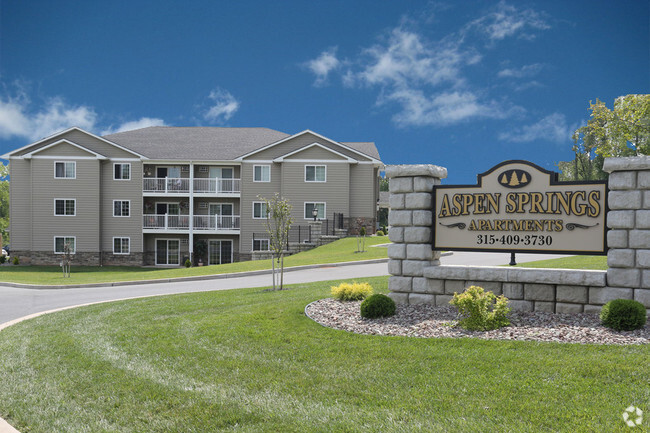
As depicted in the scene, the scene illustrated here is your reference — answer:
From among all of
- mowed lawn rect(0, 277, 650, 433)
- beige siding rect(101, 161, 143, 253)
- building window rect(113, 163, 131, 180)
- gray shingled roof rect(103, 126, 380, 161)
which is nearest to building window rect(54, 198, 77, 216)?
beige siding rect(101, 161, 143, 253)

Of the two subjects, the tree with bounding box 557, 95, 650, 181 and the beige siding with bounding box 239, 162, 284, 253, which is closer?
the tree with bounding box 557, 95, 650, 181

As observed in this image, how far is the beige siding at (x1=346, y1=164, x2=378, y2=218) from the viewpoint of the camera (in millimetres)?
36625

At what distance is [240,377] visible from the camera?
6.16 meters

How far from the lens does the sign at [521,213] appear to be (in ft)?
28.3

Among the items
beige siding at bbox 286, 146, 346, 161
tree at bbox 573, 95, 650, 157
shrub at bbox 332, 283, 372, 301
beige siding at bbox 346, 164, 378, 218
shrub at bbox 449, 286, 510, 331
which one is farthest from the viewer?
beige siding at bbox 346, 164, 378, 218

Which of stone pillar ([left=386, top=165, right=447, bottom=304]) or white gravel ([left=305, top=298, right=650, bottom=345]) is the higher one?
stone pillar ([left=386, top=165, right=447, bottom=304])

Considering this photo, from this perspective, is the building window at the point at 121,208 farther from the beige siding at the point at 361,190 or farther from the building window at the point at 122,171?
the beige siding at the point at 361,190

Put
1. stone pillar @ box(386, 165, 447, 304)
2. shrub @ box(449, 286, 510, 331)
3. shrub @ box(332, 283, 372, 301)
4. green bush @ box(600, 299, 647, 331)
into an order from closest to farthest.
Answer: green bush @ box(600, 299, 647, 331) → shrub @ box(449, 286, 510, 331) → stone pillar @ box(386, 165, 447, 304) → shrub @ box(332, 283, 372, 301)

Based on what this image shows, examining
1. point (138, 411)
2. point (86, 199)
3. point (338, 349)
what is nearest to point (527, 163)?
point (338, 349)

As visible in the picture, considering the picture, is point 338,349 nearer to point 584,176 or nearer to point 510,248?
point 510,248

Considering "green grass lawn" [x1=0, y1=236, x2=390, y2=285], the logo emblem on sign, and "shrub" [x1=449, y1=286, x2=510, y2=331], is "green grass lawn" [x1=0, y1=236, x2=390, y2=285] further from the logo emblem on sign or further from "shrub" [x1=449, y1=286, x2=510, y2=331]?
"shrub" [x1=449, y1=286, x2=510, y2=331]

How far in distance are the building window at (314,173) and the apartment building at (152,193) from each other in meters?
0.07

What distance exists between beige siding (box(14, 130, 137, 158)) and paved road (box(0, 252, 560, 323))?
19.0 meters

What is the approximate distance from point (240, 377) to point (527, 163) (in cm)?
635
